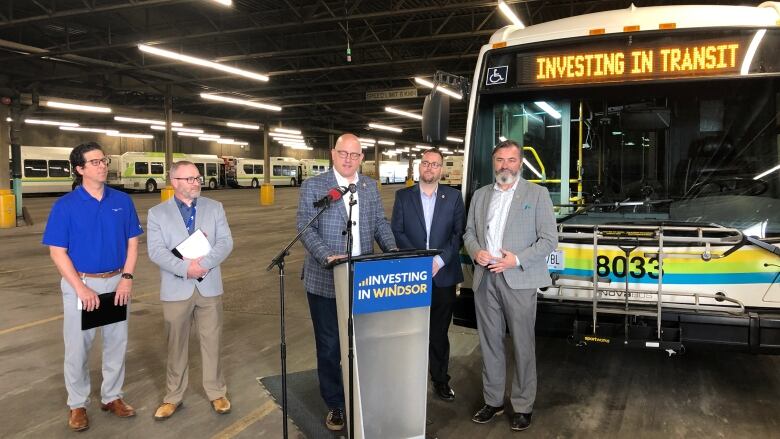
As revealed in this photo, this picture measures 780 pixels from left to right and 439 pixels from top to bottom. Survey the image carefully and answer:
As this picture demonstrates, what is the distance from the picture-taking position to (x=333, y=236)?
11.6ft

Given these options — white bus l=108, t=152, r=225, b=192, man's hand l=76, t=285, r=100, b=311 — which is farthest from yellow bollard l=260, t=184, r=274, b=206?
man's hand l=76, t=285, r=100, b=311

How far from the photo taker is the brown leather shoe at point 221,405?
13.0 feet

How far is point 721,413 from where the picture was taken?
3867 mm

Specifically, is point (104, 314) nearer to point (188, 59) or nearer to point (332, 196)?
point (332, 196)

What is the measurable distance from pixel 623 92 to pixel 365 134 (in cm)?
4204

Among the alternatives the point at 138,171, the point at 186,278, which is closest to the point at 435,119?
the point at 186,278

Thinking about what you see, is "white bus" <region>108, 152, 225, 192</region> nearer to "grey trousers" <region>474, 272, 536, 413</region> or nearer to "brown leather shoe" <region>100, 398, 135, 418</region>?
"brown leather shoe" <region>100, 398, 135, 418</region>

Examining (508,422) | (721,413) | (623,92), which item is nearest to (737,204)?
(623,92)

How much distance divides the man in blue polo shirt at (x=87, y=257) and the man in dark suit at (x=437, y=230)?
1.97 m

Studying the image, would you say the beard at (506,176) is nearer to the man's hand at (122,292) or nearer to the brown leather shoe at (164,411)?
the man's hand at (122,292)

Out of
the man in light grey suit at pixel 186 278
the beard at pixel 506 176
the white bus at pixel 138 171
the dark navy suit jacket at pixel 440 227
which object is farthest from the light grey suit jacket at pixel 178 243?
the white bus at pixel 138 171

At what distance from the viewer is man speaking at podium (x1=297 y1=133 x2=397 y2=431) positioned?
352 centimetres

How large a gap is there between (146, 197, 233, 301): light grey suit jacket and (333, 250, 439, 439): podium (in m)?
1.21

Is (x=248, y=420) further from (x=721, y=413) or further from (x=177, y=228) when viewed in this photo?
(x=721, y=413)
